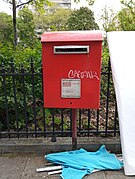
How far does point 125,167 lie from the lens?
8.67 ft

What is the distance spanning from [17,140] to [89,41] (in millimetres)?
1669

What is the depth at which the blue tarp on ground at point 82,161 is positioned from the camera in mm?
2652

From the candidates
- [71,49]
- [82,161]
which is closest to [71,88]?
[71,49]

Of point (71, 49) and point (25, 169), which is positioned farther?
point (25, 169)

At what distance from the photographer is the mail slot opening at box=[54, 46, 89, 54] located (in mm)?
2439

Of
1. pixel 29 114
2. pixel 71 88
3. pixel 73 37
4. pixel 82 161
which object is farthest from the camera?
pixel 29 114

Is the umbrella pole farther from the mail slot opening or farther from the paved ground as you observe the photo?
the mail slot opening

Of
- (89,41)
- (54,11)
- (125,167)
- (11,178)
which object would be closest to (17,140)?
(11,178)

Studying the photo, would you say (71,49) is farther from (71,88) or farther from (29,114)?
(29,114)

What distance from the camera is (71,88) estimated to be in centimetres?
259

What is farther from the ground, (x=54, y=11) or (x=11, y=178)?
(x=54, y=11)

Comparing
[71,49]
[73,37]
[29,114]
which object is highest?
[73,37]

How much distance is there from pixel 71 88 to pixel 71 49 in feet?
1.39

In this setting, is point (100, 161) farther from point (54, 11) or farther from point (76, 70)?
point (54, 11)
